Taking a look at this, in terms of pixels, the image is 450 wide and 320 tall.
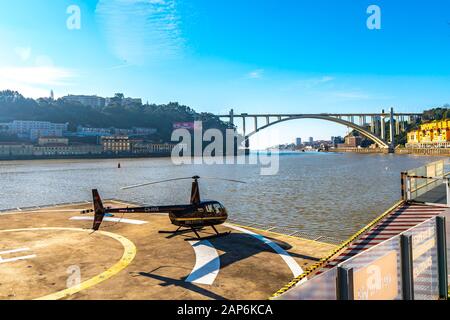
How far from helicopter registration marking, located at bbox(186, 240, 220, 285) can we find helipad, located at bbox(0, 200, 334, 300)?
34 mm

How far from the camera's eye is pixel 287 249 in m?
13.5

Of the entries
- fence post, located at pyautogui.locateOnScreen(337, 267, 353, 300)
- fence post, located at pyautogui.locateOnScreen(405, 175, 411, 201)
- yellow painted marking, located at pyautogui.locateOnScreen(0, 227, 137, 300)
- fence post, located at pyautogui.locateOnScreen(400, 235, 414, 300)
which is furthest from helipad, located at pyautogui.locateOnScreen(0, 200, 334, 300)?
fence post, located at pyautogui.locateOnScreen(405, 175, 411, 201)

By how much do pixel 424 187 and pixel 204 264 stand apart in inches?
684

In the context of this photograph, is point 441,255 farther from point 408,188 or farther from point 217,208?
point 408,188

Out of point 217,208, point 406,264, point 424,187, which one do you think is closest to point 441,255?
point 406,264

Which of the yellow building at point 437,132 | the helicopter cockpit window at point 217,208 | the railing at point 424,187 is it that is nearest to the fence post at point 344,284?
the helicopter cockpit window at point 217,208

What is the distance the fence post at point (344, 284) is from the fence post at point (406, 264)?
72.8 inches

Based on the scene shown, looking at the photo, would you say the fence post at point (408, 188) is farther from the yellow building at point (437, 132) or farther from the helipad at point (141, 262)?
the yellow building at point (437, 132)

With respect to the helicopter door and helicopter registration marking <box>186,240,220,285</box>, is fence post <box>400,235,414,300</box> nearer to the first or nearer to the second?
helicopter registration marking <box>186,240,220,285</box>

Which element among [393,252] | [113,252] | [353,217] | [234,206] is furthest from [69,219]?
[353,217]

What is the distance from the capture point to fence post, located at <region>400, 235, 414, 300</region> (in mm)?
5320

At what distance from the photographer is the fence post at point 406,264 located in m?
5.32

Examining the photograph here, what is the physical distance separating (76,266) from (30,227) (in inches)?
310

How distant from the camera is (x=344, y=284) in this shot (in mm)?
4078
